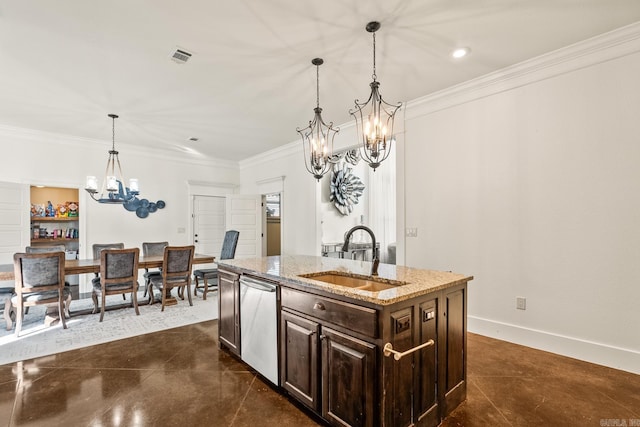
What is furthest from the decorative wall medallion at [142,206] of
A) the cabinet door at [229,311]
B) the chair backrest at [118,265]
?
the cabinet door at [229,311]

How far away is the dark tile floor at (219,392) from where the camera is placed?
1.96 meters

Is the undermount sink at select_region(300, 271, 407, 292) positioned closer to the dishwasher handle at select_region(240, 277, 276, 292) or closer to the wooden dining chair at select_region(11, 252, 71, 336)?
the dishwasher handle at select_region(240, 277, 276, 292)

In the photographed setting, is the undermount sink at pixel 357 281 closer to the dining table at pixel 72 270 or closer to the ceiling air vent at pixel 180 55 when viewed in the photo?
the ceiling air vent at pixel 180 55

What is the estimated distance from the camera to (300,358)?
2.00 meters

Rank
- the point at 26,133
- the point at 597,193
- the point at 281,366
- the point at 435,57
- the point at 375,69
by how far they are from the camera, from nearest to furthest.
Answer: the point at 281,366, the point at 597,193, the point at 435,57, the point at 375,69, the point at 26,133

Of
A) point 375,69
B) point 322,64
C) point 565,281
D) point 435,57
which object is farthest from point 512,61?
point 565,281

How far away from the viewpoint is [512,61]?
9.88ft

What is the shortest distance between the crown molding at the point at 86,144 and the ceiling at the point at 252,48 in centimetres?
85

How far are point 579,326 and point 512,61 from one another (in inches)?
99.4

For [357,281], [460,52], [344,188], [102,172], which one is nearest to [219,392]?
[357,281]

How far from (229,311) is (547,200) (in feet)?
10.3

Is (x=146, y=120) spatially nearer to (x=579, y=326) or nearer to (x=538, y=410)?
(x=538, y=410)

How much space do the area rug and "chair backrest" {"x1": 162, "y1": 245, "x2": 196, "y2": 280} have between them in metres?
0.50

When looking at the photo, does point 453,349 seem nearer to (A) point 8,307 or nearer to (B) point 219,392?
(B) point 219,392
